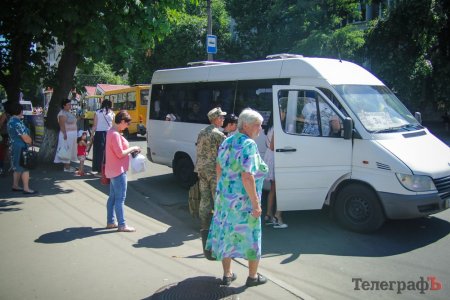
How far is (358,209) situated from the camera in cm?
596

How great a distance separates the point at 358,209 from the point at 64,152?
6.92 meters

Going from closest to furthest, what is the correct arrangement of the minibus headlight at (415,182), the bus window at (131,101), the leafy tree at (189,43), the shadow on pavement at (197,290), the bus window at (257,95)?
the shadow on pavement at (197,290)
the minibus headlight at (415,182)
the bus window at (257,95)
the bus window at (131,101)
the leafy tree at (189,43)

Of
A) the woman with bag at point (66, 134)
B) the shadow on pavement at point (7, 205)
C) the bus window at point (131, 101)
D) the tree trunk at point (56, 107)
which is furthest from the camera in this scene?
the bus window at point (131, 101)

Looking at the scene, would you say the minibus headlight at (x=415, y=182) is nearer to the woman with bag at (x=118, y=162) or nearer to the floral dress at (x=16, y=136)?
the woman with bag at (x=118, y=162)

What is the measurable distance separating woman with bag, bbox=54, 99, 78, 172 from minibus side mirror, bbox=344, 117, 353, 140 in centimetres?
645

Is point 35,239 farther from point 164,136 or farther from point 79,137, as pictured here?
point 79,137

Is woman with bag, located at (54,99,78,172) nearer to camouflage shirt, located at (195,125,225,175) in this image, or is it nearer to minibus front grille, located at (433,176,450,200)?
camouflage shirt, located at (195,125,225,175)

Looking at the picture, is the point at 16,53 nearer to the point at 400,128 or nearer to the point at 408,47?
the point at 400,128

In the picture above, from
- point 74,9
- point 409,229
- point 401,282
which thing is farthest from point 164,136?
point 401,282

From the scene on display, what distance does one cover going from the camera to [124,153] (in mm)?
5676

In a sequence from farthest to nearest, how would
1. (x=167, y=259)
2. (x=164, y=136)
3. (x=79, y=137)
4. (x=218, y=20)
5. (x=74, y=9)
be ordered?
1. (x=218, y=20)
2. (x=79, y=137)
3. (x=164, y=136)
4. (x=74, y=9)
5. (x=167, y=259)

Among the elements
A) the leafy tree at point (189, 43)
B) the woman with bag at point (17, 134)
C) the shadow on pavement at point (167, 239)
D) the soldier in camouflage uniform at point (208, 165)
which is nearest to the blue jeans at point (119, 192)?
the shadow on pavement at point (167, 239)

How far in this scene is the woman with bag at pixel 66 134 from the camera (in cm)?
965

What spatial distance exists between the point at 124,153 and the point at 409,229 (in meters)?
4.18
